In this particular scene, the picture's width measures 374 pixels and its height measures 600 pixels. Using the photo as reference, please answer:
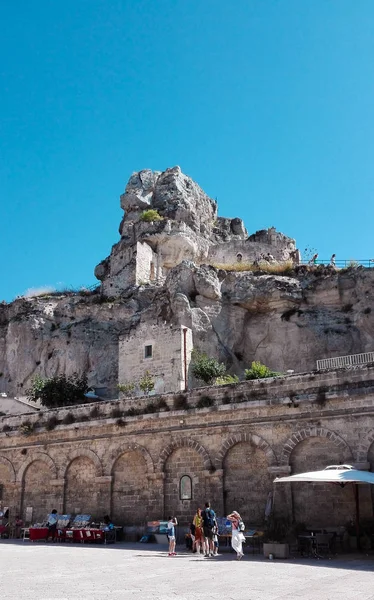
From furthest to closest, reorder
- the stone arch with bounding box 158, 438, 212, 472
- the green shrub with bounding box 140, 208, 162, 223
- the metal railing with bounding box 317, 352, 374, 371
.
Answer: the green shrub with bounding box 140, 208, 162, 223
the metal railing with bounding box 317, 352, 374, 371
the stone arch with bounding box 158, 438, 212, 472

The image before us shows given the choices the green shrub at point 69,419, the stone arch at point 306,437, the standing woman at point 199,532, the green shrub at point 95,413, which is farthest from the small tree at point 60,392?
the standing woman at point 199,532

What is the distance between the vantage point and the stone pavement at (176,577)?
9.43 metres

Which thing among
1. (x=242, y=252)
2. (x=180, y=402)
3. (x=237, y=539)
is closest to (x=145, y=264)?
(x=242, y=252)

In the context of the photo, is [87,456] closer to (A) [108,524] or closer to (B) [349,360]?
(A) [108,524]

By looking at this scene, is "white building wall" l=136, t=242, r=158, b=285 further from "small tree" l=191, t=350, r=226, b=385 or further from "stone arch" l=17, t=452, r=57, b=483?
"stone arch" l=17, t=452, r=57, b=483

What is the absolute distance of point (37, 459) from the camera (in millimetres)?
24516

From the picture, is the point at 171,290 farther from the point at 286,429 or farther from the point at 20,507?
the point at 286,429

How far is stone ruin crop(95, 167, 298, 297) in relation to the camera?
46781 mm

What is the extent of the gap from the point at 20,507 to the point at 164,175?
128 ft

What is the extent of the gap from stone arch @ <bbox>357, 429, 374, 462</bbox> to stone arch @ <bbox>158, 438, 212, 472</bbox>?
5.22 meters

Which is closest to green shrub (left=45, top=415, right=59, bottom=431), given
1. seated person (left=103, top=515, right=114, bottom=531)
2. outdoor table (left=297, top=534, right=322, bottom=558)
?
seated person (left=103, top=515, right=114, bottom=531)

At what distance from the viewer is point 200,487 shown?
19.8 metres

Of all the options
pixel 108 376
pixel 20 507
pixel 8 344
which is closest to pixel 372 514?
pixel 20 507

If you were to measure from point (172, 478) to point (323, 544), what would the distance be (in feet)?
21.2
